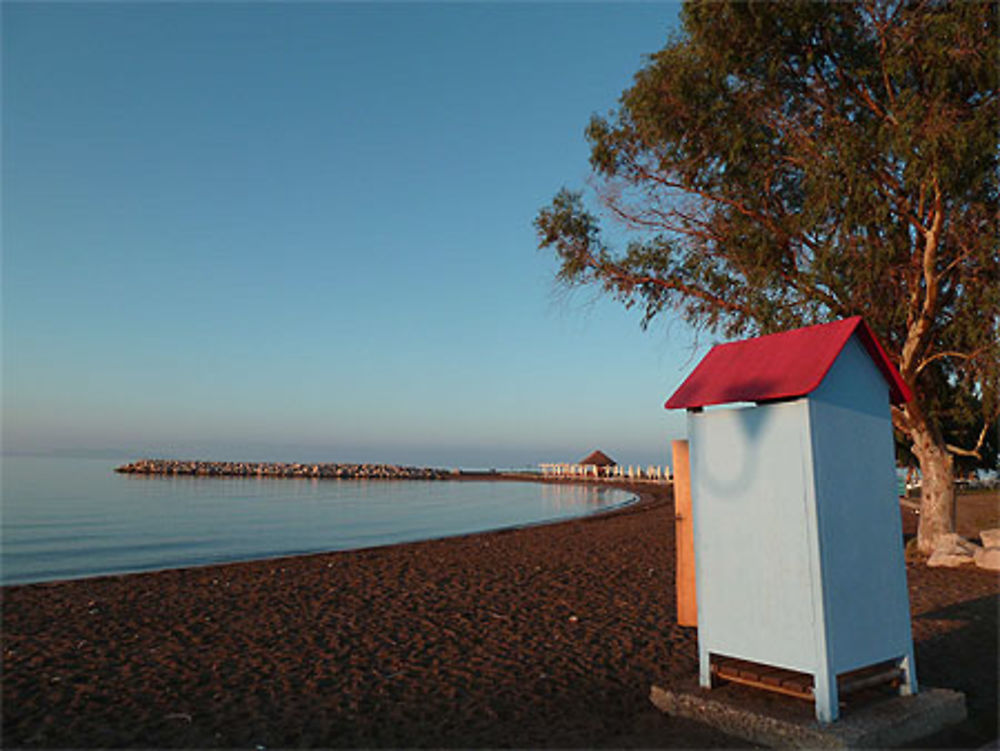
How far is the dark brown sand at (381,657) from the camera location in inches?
209

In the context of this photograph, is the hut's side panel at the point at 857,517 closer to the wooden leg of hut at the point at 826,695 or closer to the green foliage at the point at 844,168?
the wooden leg of hut at the point at 826,695

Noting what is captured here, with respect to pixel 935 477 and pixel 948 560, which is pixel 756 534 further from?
pixel 935 477

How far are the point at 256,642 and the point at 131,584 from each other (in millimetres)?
6197

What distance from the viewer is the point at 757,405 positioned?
210 inches

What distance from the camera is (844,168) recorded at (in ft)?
36.0

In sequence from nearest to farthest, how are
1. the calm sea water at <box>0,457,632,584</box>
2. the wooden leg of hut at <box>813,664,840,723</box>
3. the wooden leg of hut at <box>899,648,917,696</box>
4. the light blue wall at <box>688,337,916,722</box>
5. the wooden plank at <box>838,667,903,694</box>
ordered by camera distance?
the wooden leg of hut at <box>813,664,840,723</box> → the light blue wall at <box>688,337,916,722</box> → the wooden plank at <box>838,667,903,694</box> → the wooden leg of hut at <box>899,648,917,696</box> → the calm sea water at <box>0,457,632,584</box>

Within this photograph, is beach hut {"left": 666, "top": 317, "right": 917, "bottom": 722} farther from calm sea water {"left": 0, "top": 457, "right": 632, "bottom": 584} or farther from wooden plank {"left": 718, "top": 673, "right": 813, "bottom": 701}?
calm sea water {"left": 0, "top": 457, "right": 632, "bottom": 584}

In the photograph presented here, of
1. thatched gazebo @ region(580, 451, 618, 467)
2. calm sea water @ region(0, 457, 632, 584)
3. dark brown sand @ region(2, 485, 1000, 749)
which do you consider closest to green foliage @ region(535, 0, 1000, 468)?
dark brown sand @ region(2, 485, 1000, 749)

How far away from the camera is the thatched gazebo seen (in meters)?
84.0

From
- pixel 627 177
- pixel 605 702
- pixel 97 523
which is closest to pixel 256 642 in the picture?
pixel 605 702

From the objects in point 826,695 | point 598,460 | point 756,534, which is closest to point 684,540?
point 756,534

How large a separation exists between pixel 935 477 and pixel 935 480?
62 mm

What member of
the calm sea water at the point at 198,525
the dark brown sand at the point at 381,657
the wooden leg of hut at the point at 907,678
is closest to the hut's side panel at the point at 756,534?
the dark brown sand at the point at 381,657

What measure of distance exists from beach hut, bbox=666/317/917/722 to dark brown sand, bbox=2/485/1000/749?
753mm
